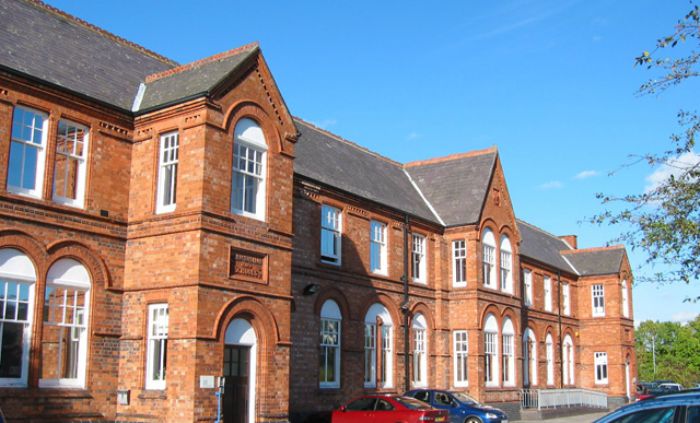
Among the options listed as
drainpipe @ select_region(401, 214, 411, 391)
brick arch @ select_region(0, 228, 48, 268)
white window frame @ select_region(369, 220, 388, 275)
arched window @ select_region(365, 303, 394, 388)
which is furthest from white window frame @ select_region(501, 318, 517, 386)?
brick arch @ select_region(0, 228, 48, 268)

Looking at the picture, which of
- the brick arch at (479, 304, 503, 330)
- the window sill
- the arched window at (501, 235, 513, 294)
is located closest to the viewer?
the window sill

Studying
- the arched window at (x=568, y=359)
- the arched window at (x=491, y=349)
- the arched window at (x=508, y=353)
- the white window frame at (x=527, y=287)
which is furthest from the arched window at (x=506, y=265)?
the arched window at (x=568, y=359)

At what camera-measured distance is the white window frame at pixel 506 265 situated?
3453 cm

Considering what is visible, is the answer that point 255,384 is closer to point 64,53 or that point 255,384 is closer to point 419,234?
point 64,53

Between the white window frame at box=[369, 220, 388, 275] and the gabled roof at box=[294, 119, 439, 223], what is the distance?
93 cm

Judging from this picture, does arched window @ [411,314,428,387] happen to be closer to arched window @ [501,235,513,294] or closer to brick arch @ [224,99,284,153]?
arched window @ [501,235,513,294]

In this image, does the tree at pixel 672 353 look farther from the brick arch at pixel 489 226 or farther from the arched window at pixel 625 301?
the brick arch at pixel 489 226

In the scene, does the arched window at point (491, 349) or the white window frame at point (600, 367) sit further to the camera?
the white window frame at point (600, 367)

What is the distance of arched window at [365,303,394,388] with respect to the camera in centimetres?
2772

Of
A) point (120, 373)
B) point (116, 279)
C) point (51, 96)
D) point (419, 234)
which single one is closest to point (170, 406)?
point (120, 373)

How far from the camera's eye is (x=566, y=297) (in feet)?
156

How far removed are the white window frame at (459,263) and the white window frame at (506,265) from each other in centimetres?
283

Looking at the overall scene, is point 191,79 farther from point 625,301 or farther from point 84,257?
point 625,301

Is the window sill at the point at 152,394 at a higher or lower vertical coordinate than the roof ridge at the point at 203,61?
lower
